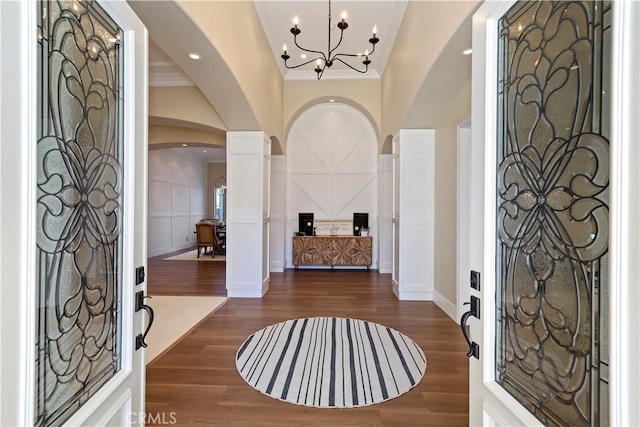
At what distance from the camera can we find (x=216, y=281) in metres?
5.92

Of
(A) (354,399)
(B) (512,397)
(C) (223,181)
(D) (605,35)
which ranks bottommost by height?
(A) (354,399)

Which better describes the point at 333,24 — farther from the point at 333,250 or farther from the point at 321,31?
the point at 333,250

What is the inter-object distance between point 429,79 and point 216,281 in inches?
197

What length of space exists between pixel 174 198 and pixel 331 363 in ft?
29.7

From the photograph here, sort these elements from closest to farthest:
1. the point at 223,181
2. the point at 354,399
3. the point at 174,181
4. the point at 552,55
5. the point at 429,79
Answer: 1. the point at 552,55
2. the point at 354,399
3. the point at 429,79
4. the point at 174,181
5. the point at 223,181

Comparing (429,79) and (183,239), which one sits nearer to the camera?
(429,79)

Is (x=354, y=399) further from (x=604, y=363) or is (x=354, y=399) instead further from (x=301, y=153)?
(x=301, y=153)

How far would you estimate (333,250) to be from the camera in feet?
22.1

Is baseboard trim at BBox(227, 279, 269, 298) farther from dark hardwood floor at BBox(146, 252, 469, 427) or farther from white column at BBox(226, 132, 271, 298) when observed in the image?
dark hardwood floor at BBox(146, 252, 469, 427)

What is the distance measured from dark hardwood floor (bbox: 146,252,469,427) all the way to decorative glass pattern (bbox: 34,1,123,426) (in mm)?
1220

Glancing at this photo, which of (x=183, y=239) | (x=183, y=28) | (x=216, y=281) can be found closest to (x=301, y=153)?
(x=216, y=281)

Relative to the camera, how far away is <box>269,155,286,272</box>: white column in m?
6.59
